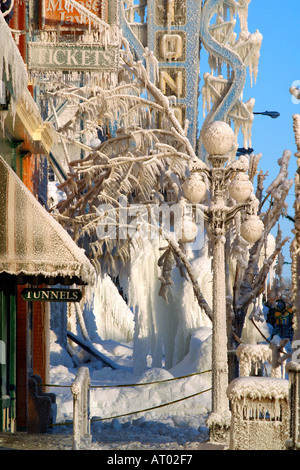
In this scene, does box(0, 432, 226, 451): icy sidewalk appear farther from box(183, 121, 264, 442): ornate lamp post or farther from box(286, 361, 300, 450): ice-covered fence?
box(286, 361, 300, 450): ice-covered fence

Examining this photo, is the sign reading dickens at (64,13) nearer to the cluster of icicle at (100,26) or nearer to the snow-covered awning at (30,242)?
the cluster of icicle at (100,26)

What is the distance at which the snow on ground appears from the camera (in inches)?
627

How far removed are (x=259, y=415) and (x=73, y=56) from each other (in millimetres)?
6199

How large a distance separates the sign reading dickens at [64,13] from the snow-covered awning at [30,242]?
281 cm

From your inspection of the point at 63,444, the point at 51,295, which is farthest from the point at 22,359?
the point at 51,295

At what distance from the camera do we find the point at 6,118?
13172 millimetres

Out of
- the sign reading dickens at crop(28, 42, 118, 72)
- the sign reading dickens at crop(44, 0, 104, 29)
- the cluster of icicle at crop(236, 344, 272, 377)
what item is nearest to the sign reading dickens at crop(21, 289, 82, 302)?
the cluster of icicle at crop(236, 344, 272, 377)

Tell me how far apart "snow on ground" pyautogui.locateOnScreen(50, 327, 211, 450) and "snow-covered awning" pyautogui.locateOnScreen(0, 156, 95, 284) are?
11.9ft

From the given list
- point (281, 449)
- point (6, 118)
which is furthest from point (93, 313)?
point (281, 449)

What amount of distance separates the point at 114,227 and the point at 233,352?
3715 millimetres

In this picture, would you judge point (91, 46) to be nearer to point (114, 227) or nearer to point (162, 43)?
point (114, 227)

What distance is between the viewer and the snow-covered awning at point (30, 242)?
38.1 ft

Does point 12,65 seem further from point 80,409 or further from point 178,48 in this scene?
point 178,48

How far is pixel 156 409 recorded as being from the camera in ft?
61.7
